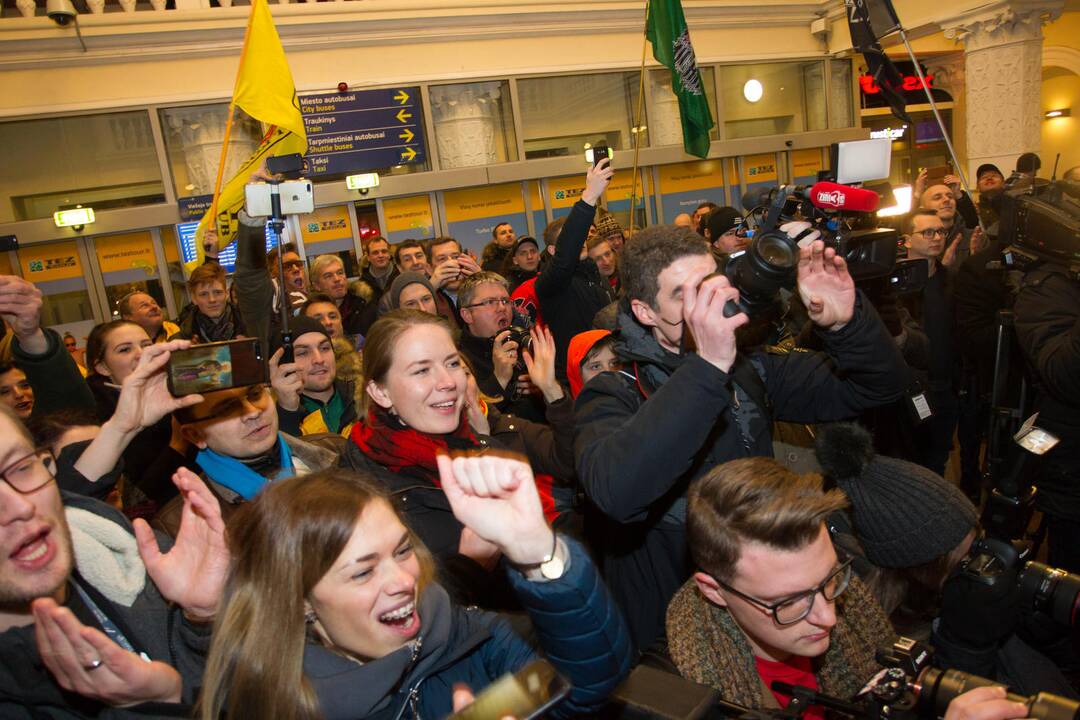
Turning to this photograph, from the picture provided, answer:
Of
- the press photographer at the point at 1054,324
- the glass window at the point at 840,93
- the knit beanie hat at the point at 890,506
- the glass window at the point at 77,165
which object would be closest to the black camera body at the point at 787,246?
the knit beanie hat at the point at 890,506

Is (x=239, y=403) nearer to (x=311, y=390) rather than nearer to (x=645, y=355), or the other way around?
(x=311, y=390)

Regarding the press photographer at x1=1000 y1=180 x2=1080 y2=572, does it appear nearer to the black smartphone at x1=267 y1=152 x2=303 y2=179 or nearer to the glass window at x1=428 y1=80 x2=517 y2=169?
the black smartphone at x1=267 y1=152 x2=303 y2=179

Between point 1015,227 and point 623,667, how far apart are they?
2396mm

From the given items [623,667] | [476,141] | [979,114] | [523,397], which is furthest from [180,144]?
[979,114]

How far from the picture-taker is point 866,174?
202 cm

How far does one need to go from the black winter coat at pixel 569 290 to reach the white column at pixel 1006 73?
7.15 metres

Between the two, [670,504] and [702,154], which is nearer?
[670,504]

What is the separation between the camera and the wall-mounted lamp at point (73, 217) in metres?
7.77

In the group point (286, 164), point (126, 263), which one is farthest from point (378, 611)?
point (126, 263)

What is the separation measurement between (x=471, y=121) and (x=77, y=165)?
15.1ft

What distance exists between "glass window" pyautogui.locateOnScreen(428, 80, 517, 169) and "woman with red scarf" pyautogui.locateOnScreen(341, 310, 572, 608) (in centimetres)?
754

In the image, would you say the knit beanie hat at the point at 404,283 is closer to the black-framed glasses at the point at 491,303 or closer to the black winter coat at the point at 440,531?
the black-framed glasses at the point at 491,303

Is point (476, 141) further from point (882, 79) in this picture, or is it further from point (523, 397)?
point (523, 397)

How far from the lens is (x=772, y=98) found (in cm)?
1079
